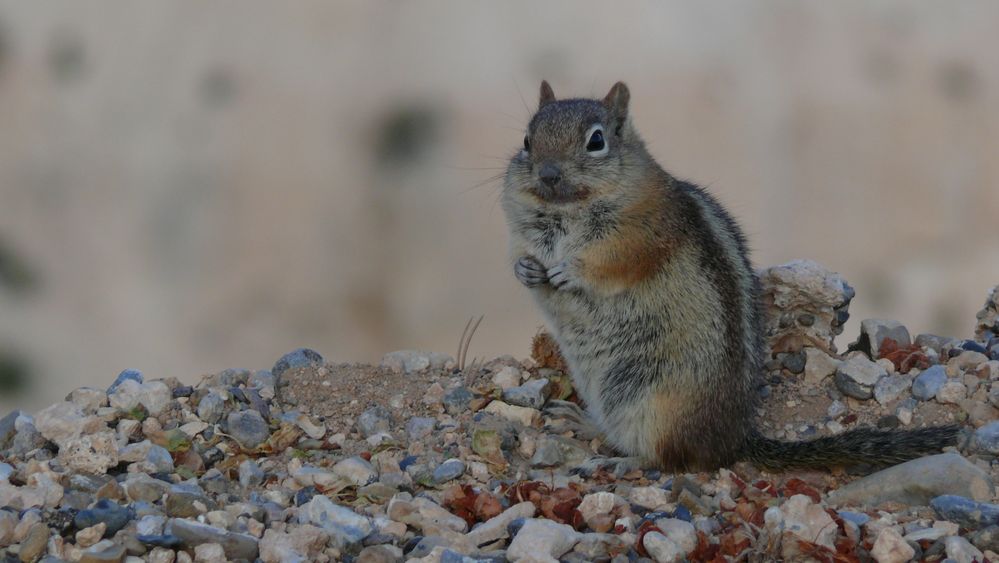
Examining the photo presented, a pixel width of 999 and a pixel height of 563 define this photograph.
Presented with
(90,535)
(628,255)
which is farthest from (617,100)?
(90,535)

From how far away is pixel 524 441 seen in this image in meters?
3.87

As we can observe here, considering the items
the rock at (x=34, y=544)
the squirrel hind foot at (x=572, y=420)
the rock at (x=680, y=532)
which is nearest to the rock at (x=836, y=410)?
the squirrel hind foot at (x=572, y=420)

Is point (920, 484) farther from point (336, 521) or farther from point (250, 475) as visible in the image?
point (250, 475)

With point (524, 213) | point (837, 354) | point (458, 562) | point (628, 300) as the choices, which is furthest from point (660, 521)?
point (837, 354)

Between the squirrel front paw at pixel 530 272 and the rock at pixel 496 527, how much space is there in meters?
0.97

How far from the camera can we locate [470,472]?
3.62 metres

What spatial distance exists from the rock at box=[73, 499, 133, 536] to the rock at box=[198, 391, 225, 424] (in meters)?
0.92

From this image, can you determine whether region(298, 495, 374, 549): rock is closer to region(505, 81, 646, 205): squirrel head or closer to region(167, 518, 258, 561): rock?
region(167, 518, 258, 561): rock

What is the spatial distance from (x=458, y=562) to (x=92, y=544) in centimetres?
86

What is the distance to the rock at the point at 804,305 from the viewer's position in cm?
443

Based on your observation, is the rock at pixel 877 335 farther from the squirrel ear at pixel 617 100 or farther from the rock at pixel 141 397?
the rock at pixel 141 397

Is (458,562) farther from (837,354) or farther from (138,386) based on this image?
(837,354)

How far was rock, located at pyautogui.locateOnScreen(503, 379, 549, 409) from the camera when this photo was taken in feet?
13.6

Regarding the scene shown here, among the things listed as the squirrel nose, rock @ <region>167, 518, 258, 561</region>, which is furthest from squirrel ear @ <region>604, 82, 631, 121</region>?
rock @ <region>167, 518, 258, 561</region>
